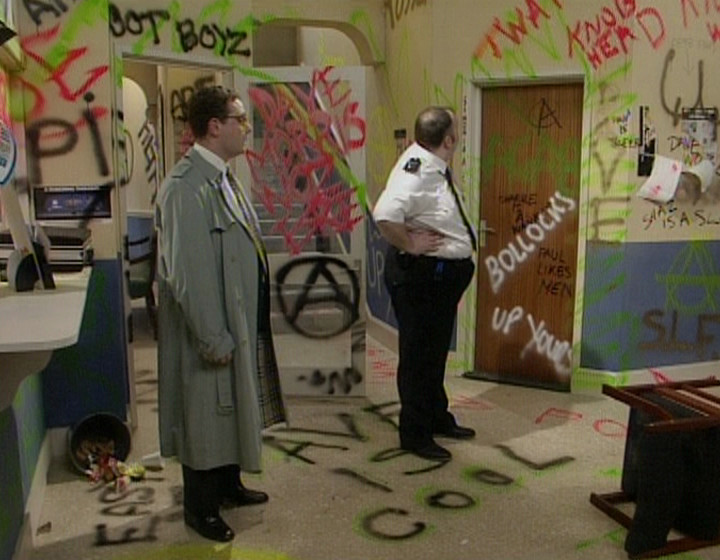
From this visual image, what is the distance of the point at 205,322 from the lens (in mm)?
2221

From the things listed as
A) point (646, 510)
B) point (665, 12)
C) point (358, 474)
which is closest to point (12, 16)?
point (358, 474)

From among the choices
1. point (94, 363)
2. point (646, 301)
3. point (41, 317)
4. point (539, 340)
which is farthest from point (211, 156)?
point (646, 301)

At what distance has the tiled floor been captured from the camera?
2.45 metres

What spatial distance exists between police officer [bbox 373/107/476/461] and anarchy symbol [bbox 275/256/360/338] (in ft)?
2.53

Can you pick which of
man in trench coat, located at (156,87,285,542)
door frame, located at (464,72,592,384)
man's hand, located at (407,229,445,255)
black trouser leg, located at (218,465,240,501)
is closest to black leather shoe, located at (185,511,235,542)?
man in trench coat, located at (156,87,285,542)

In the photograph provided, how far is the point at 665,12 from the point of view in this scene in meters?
3.83

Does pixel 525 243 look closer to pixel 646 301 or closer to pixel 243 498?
pixel 646 301

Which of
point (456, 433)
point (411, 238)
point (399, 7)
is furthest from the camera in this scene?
point (399, 7)

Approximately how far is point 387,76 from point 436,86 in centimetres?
84

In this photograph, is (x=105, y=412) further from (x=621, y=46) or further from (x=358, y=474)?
(x=621, y=46)

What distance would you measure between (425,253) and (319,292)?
1.07 m

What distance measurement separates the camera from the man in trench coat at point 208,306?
87.7 inches

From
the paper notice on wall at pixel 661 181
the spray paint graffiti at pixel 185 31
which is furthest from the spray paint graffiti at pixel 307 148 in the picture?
the paper notice on wall at pixel 661 181

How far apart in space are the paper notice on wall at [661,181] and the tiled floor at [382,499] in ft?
3.70
